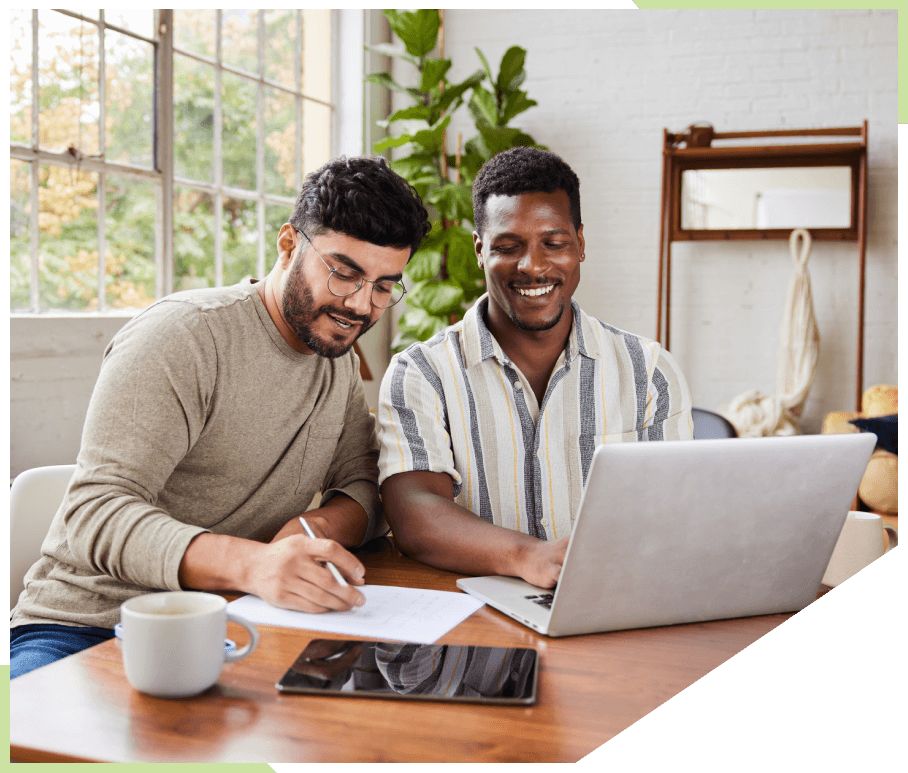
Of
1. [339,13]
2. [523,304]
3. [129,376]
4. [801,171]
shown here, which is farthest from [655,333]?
[129,376]

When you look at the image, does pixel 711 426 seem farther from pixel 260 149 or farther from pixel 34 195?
pixel 260 149

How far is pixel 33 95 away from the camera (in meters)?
2.60

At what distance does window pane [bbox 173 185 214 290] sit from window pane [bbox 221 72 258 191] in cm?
22

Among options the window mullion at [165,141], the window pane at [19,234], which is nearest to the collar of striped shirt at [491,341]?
the window pane at [19,234]

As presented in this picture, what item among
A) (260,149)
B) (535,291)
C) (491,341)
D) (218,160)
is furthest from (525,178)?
(260,149)

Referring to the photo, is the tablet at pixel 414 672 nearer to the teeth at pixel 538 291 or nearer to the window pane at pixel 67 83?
the teeth at pixel 538 291

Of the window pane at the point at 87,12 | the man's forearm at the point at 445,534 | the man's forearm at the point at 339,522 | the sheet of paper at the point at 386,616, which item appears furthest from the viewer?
the window pane at the point at 87,12

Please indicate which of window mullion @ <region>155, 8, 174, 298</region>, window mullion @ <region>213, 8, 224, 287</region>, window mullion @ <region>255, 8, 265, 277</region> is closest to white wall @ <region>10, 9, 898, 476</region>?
window mullion @ <region>255, 8, 265, 277</region>

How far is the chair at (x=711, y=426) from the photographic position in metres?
1.94

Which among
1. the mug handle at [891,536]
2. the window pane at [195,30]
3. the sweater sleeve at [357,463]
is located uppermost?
the window pane at [195,30]

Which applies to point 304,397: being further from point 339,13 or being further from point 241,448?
point 339,13

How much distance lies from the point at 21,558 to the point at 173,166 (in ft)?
7.15

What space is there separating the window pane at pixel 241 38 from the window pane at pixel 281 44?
0.33 ft

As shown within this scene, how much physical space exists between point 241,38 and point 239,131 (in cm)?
41
